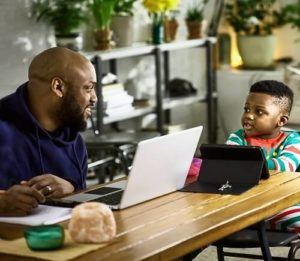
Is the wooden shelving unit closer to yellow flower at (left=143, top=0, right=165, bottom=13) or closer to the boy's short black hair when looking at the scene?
yellow flower at (left=143, top=0, right=165, bottom=13)

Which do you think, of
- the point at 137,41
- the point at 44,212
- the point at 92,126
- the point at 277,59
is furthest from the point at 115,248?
the point at 277,59

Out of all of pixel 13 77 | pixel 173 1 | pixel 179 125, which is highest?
pixel 173 1

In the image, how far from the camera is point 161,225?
2.32 m

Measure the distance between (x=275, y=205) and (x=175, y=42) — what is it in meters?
3.89

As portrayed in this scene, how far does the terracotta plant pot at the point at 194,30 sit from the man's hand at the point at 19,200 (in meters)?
4.34

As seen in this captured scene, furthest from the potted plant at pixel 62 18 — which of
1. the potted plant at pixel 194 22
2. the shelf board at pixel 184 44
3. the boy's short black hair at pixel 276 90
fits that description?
the boy's short black hair at pixel 276 90

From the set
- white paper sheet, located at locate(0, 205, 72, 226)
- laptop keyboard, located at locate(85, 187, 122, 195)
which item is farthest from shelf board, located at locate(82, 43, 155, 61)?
white paper sheet, located at locate(0, 205, 72, 226)

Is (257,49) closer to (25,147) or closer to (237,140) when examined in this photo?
(237,140)

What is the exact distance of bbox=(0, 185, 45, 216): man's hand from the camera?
2414mm

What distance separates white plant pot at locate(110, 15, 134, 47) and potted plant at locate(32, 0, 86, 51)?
1.36 feet

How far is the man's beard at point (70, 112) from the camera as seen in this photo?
2.96 m

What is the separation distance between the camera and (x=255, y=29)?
7039 millimetres

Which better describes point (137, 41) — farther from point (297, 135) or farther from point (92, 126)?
point (297, 135)

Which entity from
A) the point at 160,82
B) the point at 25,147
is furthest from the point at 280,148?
the point at 160,82
